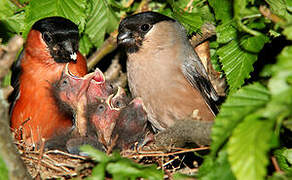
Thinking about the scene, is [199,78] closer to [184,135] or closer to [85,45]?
[184,135]

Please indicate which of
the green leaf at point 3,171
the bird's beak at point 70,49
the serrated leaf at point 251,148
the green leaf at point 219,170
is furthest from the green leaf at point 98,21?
the serrated leaf at point 251,148

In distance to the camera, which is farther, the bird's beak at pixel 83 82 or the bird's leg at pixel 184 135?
the bird's beak at pixel 83 82

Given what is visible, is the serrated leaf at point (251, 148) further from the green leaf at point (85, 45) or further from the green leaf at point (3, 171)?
the green leaf at point (85, 45)

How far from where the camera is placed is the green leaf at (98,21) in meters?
4.75

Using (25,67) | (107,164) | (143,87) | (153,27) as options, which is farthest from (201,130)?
(25,67)

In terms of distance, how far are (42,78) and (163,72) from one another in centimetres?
134

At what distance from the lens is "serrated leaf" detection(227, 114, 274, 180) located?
2217mm

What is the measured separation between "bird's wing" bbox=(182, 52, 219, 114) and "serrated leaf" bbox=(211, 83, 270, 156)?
1.89m

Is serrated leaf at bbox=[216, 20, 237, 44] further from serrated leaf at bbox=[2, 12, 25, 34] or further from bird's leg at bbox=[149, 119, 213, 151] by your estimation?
serrated leaf at bbox=[2, 12, 25, 34]

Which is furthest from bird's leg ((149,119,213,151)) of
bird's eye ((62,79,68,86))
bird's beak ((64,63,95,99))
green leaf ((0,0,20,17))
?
green leaf ((0,0,20,17))

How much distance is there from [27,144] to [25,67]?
920mm

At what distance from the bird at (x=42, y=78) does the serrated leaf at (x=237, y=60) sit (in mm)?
1613

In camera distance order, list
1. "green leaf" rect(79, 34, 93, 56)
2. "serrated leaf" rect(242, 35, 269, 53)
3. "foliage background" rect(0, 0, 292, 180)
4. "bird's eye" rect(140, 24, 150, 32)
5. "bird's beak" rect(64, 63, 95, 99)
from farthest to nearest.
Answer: "green leaf" rect(79, 34, 93, 56) < "bird's eye" rect(140, 24, 150, 32) < "bird's beak" rect(64, 63, 95, 99) < "serrated leaf" rect(242, 35, 269, 53) < "foliage background" rect(0, 0, 292, 180)

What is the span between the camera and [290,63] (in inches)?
87.2
